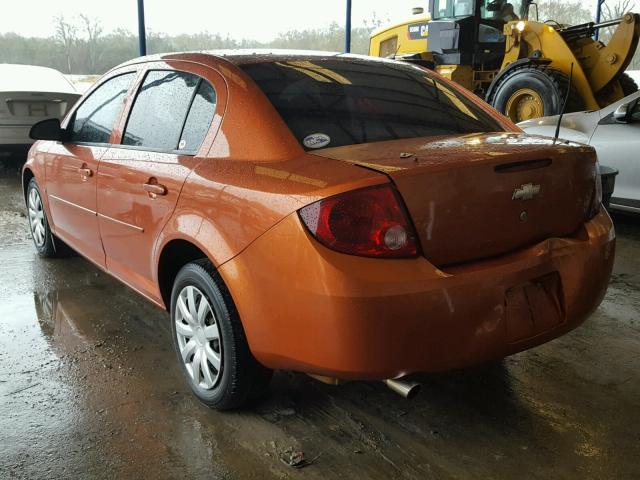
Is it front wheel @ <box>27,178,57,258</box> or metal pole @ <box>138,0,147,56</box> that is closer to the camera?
front wheel @ <box>27,178,57,258</box>

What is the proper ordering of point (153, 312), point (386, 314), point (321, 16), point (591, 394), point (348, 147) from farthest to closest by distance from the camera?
1. point (321, 16)
2. point (153, 312)
3. point (591, 394)
4. point (348, 147)
5. point (386, 314)

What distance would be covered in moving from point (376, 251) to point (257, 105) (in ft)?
2.80

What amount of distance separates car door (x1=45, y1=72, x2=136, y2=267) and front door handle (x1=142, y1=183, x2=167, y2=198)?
66cm

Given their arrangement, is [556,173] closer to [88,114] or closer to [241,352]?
[241,352]

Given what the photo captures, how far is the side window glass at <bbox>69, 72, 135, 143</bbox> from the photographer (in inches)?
131

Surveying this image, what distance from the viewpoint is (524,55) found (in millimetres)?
9352

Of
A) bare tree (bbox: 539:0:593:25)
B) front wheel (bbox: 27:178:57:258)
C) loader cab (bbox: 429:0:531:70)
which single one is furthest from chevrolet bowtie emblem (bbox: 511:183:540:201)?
bare tree (bbox: 539:0:593:25)

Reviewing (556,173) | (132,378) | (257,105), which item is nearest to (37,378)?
(132,378)

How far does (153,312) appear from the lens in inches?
145

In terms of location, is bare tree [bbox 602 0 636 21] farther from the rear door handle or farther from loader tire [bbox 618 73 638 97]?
the rear door handle

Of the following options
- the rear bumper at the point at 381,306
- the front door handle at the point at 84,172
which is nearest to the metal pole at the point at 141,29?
the front door handle at the point at 84,172

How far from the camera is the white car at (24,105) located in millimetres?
7840

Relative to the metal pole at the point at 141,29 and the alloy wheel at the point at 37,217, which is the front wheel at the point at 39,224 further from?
the metal pole at the point at 141,29

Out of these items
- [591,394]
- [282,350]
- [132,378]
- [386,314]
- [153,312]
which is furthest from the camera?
[153,312]
